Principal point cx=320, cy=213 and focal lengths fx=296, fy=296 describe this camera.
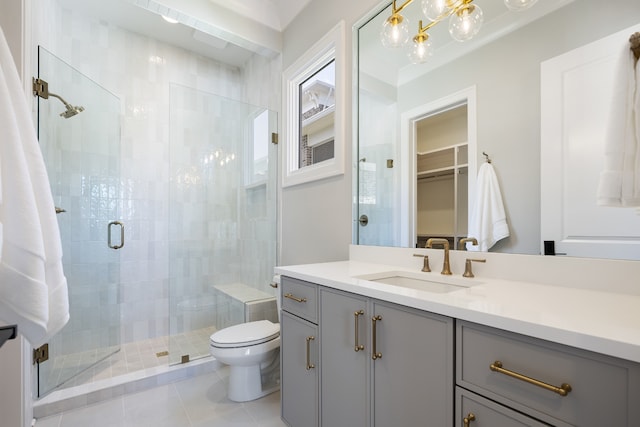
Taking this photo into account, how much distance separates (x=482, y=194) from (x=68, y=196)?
265 centimetres

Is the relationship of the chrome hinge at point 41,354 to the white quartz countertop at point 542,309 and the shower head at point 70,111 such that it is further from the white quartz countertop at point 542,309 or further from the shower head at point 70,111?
the white quartz countertop at point 542,309

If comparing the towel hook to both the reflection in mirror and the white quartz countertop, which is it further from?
the reflection in mirror

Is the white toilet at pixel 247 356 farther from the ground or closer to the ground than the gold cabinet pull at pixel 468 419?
closer to the ground

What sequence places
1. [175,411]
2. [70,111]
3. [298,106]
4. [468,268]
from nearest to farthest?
[468,268], [175,411], [70,111], [298,106]

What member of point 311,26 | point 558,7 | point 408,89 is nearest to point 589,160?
point 558,7

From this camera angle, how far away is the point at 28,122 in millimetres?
771

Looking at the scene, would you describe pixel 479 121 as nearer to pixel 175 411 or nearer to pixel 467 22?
pixel 467 22

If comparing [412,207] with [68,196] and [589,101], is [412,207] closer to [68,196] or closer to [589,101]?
[589,101]

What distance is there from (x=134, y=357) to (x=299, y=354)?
175 cm

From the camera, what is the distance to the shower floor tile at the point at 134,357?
6.41 feet

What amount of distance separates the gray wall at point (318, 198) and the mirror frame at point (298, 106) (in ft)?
0.14

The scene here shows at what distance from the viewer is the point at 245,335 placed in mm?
1856

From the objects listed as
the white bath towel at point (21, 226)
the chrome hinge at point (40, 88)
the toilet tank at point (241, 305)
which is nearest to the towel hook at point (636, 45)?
the white bath towel at point (21, 226)

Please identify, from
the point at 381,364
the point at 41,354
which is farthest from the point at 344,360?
the point at 41,354
